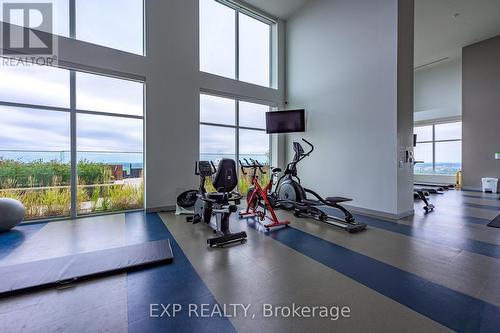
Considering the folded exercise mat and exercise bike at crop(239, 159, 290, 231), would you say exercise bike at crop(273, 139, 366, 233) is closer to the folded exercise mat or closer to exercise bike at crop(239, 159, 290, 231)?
exercise bike at crop(239, 159, 290, 231)

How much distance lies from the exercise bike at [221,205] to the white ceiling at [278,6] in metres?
5.78

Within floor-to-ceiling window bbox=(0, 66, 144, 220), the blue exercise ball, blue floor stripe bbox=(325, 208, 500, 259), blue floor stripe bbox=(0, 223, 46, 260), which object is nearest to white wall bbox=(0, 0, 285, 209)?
floor-to-ceiling window bbox=(0, 66, 144, 220)

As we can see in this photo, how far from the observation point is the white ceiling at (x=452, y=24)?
250 inches

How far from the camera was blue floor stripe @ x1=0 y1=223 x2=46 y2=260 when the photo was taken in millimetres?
3066

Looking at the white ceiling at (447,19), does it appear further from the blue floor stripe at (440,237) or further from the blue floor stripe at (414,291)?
the blue floor stripe at (414,291)

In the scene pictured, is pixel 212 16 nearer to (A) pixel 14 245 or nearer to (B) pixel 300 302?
(A) pixel 14 245

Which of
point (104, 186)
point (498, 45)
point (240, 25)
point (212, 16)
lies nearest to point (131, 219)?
point (104, 186)

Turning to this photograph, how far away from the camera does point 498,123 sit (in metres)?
7.75

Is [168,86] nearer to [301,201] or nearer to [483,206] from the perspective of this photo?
[301,201]

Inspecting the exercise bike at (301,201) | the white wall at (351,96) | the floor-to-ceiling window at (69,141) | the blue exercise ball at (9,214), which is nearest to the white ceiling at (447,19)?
the white wall at (351,96)

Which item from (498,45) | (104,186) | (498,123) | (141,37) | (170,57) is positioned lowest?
(104,186)

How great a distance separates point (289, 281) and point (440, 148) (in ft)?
40.1

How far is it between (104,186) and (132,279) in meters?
3.56

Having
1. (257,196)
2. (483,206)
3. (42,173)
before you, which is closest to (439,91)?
(483,206)
